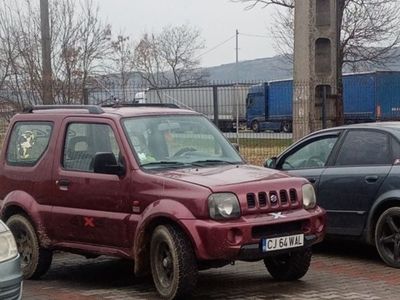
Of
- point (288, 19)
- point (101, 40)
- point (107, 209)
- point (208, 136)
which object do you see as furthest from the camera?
point (288, 19)

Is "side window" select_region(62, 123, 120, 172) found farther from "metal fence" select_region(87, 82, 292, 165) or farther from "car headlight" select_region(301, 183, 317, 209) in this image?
"metal fence" select_region(87, 82, 292, 165)

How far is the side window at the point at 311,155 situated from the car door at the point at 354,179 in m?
0.22

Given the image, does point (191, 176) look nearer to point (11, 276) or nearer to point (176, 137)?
point (176, 137)

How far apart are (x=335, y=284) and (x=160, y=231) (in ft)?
6.63

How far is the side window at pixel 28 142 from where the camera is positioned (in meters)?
8.45

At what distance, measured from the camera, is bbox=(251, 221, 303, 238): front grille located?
22.4 feet

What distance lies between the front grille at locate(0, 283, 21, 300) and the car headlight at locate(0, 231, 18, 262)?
0.21m

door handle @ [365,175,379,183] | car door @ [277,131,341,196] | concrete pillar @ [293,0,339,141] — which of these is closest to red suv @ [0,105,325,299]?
door handle @ [365,175,379,183]

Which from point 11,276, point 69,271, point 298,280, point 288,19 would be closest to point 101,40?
point 69,271

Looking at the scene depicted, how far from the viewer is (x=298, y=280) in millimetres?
7988

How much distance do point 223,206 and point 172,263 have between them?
0.72 m

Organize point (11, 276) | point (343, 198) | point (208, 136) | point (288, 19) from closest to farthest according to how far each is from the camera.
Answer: point (11, 276)
point (208, 136)
point (343, 198)
point (288, 19)

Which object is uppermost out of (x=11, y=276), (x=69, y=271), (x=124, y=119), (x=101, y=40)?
(x=101, y=40)

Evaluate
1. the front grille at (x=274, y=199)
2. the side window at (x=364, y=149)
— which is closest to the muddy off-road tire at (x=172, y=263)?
the front grille at (x=274, y=199)
